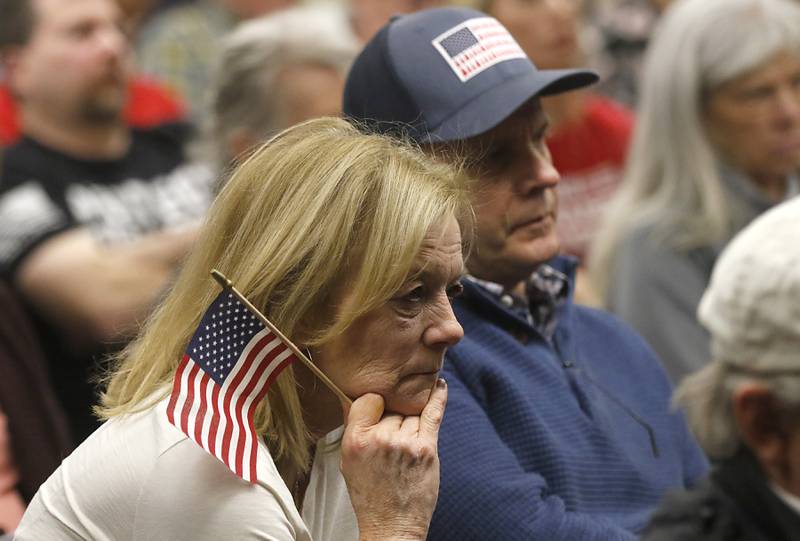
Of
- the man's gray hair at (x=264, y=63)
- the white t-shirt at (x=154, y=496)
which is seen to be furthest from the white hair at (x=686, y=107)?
the white t-shirt at (x=154, y=496)

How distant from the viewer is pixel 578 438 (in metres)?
2.82

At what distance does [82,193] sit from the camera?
14.8ft

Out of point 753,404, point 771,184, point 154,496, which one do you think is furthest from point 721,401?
point 771,184

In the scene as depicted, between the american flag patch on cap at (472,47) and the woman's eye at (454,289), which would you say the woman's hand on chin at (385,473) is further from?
the american flag patch on cap at (472,47)

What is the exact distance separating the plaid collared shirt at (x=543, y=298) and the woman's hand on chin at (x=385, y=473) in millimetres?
749

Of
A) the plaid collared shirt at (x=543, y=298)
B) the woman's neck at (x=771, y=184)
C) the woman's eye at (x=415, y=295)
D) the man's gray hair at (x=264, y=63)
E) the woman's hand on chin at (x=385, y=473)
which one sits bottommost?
the woman's neck at (x=771, y=184)

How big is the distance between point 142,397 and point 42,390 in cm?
118

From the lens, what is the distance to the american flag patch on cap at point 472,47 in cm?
285

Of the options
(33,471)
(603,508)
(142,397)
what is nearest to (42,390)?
(33,471)

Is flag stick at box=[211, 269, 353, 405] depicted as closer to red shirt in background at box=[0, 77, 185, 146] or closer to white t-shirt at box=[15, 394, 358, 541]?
white t-shirt at box=[15, 394, 358, 541]

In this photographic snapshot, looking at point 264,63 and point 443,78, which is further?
point 264,63

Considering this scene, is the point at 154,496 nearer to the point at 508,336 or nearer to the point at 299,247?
the point at 299,247

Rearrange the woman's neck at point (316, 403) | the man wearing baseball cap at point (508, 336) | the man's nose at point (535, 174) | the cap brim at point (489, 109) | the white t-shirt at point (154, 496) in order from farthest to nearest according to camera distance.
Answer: the man's nose at point (535, 174) < the cap brim at point (489, 109) < the man wearing baseball cap at point (508, 336) < the woman's neck at point (316, 403) < the white t-shirt at point (154, 496)

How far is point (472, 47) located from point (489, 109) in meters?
0.17
